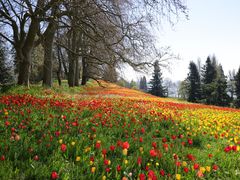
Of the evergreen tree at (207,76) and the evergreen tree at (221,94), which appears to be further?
the evergreen tree at (207,76)

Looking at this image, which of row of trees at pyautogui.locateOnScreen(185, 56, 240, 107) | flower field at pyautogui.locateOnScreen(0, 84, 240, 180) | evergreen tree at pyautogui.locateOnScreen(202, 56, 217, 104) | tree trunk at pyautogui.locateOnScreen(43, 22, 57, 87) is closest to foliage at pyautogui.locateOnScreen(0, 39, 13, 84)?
tree trunk at pyautogui.locateOnScreen(43, 22, 57, 87)

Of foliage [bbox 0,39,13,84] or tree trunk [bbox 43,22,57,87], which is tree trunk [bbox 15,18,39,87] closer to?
tree trunk [bbox 43,22,57,87]

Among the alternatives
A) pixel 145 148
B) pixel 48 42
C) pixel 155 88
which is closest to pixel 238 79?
pixel 155 88

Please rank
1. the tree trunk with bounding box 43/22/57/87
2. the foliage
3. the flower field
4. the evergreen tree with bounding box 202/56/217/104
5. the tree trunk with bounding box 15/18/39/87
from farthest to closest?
the evergreen tree with bounding box 202/56/217/104 < the foliage < the tree trunk with bounding box 43/22/57/87 < the tree trunk with bounding box 15/18/39/87 < the flower field

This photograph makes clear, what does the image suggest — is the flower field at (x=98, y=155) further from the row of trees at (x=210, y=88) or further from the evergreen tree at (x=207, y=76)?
the evergreen tree at (x=207, y=76)

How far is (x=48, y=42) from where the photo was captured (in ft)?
54.9

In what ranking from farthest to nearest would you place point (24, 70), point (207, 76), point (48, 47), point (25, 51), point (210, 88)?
point (207, 76), point (210, 88), point (48, 47), point (24, 70), point (25, 51)

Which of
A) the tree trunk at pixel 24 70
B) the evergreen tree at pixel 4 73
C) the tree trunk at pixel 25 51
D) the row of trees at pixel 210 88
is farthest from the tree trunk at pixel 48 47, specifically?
the row of trees at pixel 210 88

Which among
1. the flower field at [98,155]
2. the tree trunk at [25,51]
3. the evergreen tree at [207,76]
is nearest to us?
the flower field at [98,155]

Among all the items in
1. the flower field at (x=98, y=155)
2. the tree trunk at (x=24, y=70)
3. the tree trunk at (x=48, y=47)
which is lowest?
the flower field at (x=98, y=155)

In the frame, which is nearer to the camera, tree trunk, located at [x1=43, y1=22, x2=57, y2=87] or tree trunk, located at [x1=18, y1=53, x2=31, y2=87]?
tree trunk, located at [x1=18, y1=53, x2=31, y2=87]

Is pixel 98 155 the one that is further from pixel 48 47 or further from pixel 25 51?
pixel 48 47

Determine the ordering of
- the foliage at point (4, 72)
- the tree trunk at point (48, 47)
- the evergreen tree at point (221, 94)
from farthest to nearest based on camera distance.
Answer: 1. the evergreen tree at point (221, 94)
2. the foliage at point (4, 72)
3. the tree trunk at point (48, 47)

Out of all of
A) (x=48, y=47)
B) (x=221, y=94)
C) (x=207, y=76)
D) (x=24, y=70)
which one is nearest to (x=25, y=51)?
→ (x=24, y=70)
